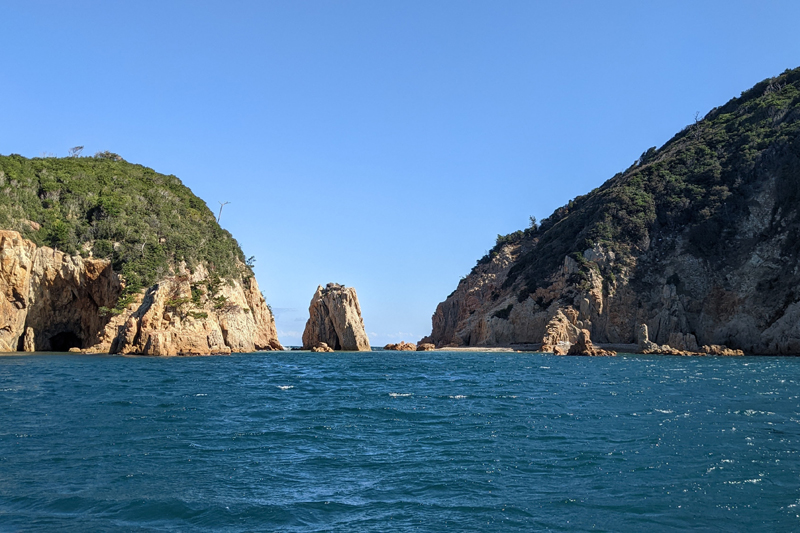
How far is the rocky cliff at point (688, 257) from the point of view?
76.8 meters

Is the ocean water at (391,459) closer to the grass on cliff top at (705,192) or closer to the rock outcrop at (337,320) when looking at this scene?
the rock outcrop at (337,320)

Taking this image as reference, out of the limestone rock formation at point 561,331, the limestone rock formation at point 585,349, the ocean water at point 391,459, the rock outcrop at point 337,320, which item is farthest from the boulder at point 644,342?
the ocean water at point 391,459

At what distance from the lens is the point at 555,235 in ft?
357

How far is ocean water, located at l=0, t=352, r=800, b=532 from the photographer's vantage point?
11.6 m

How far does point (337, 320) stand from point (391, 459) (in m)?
67.1

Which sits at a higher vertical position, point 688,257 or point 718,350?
point 688,257

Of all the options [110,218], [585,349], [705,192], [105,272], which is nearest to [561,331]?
[585,349]

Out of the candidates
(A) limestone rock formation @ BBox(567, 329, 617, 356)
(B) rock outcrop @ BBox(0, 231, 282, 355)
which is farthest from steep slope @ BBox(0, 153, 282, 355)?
(A) limestone rock formation @ BBox(567, 329, 617, 356)

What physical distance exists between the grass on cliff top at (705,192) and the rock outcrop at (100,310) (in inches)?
2055

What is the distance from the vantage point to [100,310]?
58875 millimetres

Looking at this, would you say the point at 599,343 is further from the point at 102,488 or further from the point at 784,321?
the point at 102,488

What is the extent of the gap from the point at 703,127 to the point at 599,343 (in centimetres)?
5377

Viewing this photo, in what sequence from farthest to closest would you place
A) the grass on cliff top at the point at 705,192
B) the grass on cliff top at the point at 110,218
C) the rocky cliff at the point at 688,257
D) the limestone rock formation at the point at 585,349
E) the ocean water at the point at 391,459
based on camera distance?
the grass on cliff top at the point at 705,192
the rocky cliff at the point at 688,257
the limestone rock formation at the point at 585,349
the grass on cliff top at the point at 110,218
the ocean water at the point at 391,459

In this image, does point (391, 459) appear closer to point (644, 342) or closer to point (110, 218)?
point (110, 218)
